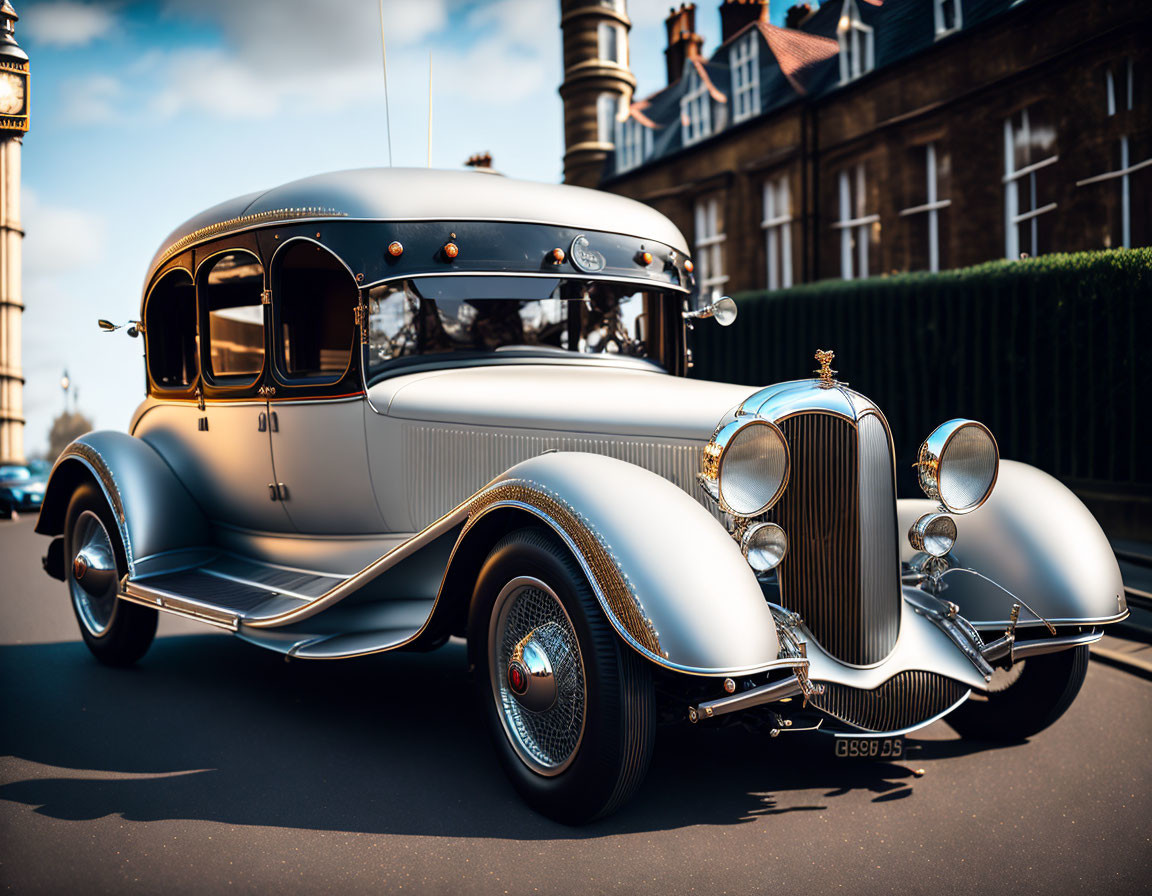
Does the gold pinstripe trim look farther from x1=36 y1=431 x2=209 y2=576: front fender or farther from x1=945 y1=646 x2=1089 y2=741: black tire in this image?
x1=36 y1=431 x2=209 y2=576: front fender

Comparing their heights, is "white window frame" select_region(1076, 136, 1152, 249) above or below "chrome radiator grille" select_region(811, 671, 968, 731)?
above

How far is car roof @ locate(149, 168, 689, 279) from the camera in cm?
416

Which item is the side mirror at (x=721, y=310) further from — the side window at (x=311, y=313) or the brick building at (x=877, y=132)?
the brick building at (x=877, y=132)

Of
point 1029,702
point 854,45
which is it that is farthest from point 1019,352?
point 854,45

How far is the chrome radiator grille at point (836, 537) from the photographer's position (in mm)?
3033

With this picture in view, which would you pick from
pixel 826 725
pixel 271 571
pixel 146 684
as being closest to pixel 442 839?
pixel 826 725

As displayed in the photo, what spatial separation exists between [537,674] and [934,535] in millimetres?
1467

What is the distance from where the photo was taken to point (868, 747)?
300 cm

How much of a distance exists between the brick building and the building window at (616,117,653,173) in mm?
29

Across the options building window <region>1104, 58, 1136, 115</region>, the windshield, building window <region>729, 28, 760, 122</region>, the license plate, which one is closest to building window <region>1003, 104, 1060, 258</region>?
building window <region>1104, 58, 1136, 115</region>

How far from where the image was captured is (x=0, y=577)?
8391 millimetres

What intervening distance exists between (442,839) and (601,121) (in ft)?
64.7

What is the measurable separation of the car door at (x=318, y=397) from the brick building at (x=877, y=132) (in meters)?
8.94

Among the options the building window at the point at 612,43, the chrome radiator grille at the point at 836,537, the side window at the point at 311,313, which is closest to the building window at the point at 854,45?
the building window at the point at 612,43
